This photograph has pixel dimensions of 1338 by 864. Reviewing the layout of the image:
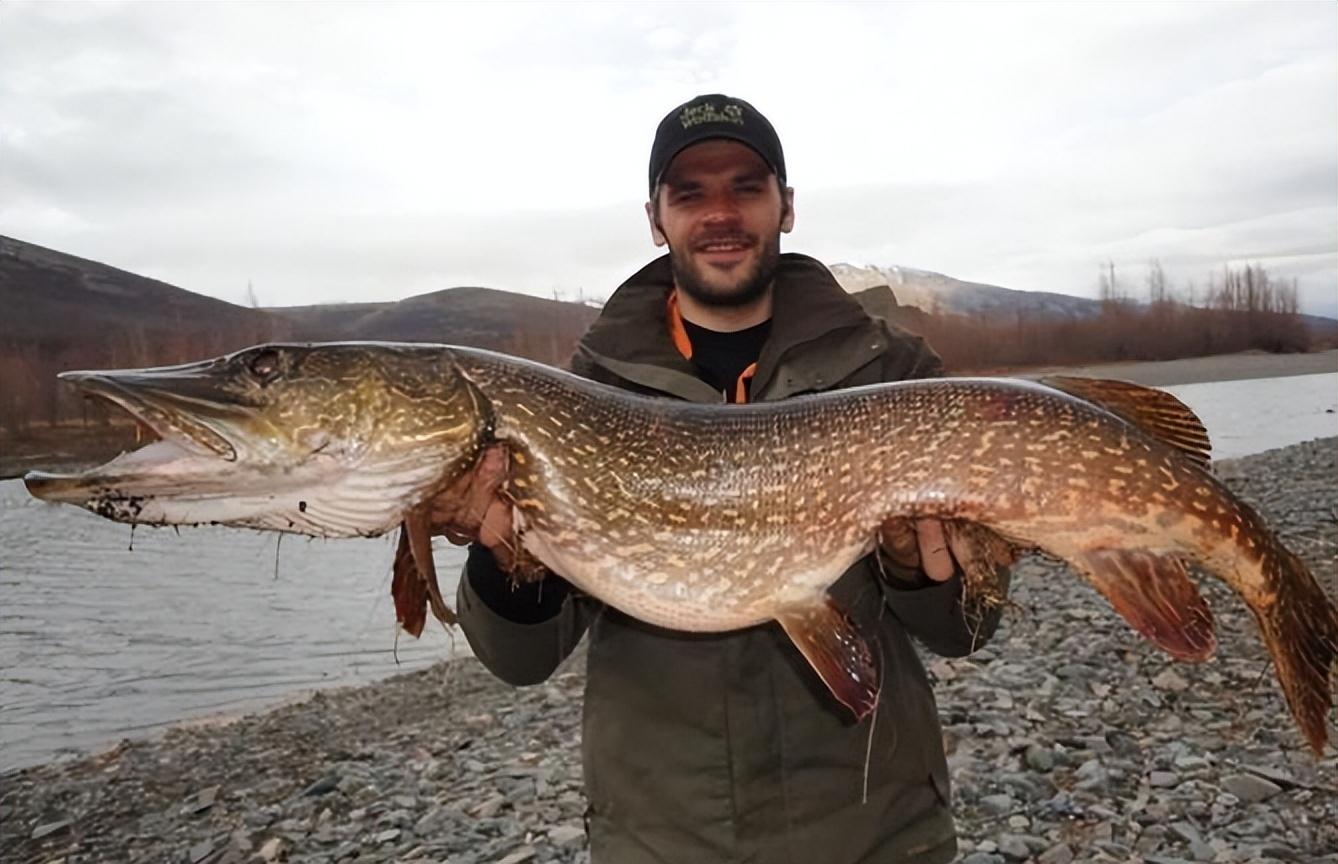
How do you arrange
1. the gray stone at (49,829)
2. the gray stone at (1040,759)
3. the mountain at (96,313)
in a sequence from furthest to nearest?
the mountain at (96,313) < the gray stone at (49,829) < the gray stone at (1040,759)

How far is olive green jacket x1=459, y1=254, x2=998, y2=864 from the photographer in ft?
6.63

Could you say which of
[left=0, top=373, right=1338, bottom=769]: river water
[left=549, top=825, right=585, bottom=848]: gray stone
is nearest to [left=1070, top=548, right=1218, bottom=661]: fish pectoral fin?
[left=549, top=825, right=585, bottom=848]: gray stone

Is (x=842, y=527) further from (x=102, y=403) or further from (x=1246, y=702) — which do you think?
(x=1246, y=702)

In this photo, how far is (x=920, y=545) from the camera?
2.15 m

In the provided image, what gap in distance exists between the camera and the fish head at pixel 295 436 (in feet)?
6.35

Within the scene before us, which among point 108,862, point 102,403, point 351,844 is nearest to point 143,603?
point 108,862

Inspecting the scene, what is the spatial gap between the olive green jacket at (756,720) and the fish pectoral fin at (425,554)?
→ 7.3 inches

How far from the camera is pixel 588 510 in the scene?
214 centimetres

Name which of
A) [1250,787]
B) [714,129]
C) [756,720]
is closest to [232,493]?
[756,720]

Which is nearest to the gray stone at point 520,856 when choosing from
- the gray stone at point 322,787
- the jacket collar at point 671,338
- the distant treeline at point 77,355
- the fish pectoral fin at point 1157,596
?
the gray stone at point 322,787

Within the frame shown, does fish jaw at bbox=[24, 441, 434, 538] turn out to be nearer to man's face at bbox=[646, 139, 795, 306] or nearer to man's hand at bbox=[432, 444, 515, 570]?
man's hand at bbox=[432, 444, 515, 570]

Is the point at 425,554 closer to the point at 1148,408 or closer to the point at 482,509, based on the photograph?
the point at 482,509

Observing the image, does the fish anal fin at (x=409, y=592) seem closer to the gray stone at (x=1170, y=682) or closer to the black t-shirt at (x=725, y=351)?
the black t-shirt at (x=725, y=351)

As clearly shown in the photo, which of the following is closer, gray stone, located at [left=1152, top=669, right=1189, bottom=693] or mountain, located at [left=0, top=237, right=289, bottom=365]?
gray stone, located at [left=1152, top=669, right=1189, bottom=693]
